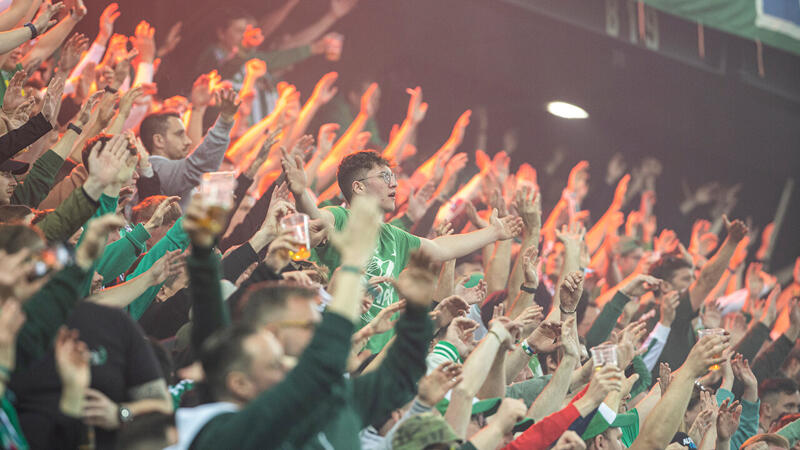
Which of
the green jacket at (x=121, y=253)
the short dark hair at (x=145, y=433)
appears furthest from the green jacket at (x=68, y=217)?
the short dark hair at (x=145, y=433)

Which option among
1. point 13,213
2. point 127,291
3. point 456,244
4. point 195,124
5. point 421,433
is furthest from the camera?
point 195,124

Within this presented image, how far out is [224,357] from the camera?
6.71 ft

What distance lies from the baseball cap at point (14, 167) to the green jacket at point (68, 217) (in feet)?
3.58

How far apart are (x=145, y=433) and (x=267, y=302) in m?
0.41

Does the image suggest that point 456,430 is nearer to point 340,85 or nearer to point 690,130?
point 340,85

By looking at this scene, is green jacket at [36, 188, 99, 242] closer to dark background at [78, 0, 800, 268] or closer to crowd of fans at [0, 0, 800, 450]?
crowd of fans at [0, 0, 800, 450]

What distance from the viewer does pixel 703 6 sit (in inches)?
332

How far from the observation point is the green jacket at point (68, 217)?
2826mm

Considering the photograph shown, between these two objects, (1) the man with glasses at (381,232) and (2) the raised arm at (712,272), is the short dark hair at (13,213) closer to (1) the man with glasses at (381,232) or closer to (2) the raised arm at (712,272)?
(1) the man with glasses at (381,232)

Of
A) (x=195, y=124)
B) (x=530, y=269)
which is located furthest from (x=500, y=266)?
(x=195, y=124)

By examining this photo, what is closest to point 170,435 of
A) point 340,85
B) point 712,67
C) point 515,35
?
point 340,85

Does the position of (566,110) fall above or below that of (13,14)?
above

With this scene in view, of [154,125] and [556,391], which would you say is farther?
[154,125]

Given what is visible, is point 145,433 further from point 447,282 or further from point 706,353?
point 447,282
